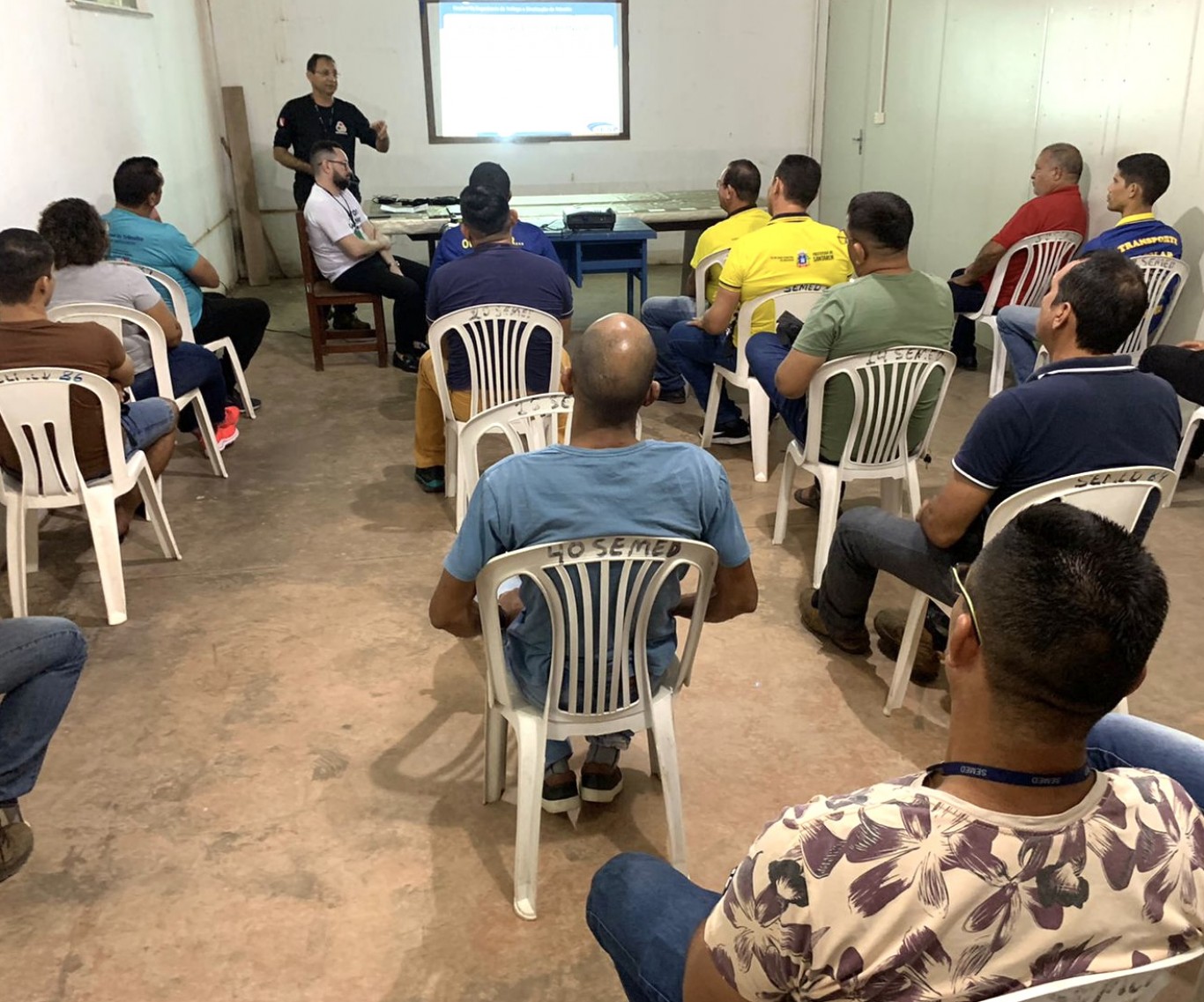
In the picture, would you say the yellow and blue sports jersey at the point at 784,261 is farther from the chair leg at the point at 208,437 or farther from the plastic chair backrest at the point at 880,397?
the chair leg at the point at 208,437

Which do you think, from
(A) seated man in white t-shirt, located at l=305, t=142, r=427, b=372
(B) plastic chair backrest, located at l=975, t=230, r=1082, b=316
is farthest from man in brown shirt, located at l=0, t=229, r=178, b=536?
(B) plastic chair backrest, located at l=975, t=230, r=1082, b=316

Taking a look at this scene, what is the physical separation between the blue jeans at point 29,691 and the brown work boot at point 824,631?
187 cm

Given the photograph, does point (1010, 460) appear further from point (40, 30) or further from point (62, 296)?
point (40, 30)

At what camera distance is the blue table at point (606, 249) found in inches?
208

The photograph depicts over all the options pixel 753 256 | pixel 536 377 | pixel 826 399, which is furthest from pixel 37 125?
pixel 826 399

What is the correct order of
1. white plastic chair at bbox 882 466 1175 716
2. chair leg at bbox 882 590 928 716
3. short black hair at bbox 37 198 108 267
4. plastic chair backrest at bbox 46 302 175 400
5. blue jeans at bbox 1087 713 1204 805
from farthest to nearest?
short black hair at bbox 37 198 108 267 < plastic chair backrest at bbox 46 302 175 400 < chair leg at bbox 882 590 928 716 < white plastic chair at bbox 882 466 1175 716 < blue jeans at bbox 1087 713 1204 805

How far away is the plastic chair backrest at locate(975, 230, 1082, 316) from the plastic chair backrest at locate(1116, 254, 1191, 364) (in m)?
0.64

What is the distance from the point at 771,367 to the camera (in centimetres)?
356

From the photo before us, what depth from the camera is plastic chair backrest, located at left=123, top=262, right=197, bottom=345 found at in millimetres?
3822

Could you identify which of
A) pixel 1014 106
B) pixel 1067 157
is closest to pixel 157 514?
pixel 1067 157

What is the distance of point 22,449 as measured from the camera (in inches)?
110

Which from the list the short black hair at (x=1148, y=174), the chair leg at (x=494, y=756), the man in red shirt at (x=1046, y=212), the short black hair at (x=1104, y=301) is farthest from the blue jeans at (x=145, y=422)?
the short black hair at (x=1148, y=174)

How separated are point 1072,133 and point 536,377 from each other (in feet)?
10.7

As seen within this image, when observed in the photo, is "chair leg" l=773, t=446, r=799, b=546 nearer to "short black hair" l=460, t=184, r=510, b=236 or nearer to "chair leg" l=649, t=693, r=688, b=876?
"short black hair" l=460, t=184, r=510, b=236
